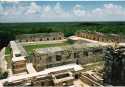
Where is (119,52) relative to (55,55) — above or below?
above

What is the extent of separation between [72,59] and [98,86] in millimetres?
9237

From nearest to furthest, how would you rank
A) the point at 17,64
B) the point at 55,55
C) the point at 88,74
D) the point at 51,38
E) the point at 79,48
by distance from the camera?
the point at 88,74 < the point at 17,64 < the point at 55,55 < the point at 79,48 < the point at 51,38

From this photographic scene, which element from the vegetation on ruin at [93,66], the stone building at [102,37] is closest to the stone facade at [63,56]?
the vegetation on ruin at [93,66]

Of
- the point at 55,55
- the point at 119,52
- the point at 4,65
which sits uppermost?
the point at 119,52

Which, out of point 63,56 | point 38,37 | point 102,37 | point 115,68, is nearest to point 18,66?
point 63,56

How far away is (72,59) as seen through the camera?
2683 cm

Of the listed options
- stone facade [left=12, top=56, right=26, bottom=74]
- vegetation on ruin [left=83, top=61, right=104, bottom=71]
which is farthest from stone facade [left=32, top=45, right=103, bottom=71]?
stone facade [left=12, top=56, right=26, bottom=74]

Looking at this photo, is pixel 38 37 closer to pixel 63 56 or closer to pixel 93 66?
pixel 63 56

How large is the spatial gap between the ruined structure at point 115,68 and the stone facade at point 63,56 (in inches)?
328

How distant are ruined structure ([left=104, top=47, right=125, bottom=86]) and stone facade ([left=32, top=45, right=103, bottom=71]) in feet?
27.3

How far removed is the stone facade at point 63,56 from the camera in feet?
81.6

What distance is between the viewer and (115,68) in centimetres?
1866

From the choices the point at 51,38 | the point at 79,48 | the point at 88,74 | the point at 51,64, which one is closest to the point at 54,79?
the point at 88,74

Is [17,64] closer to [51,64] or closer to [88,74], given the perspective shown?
[51,64]
